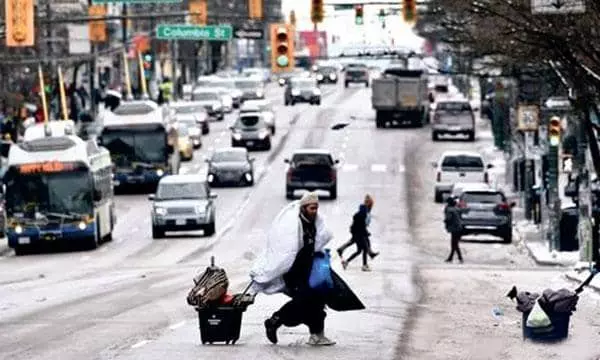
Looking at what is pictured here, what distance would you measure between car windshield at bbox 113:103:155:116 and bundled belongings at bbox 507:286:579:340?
4659 centimetres

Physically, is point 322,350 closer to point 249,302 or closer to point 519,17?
point 249,302

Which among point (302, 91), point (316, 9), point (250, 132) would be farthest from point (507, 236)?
point (302, 91)

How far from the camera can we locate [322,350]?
20.2 meters

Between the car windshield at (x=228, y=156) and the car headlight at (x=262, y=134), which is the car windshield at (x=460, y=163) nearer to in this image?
the car windshield at (x=228, y=156)

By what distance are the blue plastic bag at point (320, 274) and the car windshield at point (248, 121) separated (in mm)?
66603

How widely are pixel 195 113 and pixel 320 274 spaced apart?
76469 millimetres

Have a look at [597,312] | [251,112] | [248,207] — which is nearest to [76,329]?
[597,312]

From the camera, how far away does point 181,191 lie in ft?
181

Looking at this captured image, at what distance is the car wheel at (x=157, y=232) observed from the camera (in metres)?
54.8

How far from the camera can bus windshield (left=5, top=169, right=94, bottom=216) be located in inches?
1976

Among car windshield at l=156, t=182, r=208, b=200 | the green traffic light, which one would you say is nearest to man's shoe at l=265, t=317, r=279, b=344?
the green traffic light

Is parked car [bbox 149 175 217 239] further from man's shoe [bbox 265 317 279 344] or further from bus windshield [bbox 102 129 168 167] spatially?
man's shoe [bbox 265 317 279 344]

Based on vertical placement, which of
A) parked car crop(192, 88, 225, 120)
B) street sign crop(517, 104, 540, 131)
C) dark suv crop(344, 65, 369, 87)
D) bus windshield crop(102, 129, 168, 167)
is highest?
street sign crop(517, 104, 540, 131)

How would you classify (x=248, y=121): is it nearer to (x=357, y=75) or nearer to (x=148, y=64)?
(x=148, y=64)
